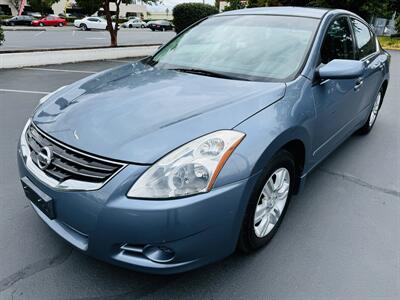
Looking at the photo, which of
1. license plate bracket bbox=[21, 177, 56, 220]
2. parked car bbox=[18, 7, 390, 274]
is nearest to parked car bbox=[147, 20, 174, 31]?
parked car bbox=[18, 7, 390, 274]

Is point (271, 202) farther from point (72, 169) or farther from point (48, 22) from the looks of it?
point (48, 22)

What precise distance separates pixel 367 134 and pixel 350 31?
1.85 meters

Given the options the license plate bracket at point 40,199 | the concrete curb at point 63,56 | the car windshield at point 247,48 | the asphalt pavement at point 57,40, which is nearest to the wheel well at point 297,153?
the car windshield at point 247,48

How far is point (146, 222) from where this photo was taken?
1670mm

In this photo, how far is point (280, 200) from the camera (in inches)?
97.9

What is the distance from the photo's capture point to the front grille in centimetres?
174

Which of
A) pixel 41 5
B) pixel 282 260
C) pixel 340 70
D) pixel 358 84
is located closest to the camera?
pixel 282 260

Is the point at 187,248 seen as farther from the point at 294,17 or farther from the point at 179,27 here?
the point at 179,27

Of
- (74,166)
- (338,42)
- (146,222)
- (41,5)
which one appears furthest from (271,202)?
(41,5)

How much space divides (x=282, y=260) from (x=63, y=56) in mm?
9329

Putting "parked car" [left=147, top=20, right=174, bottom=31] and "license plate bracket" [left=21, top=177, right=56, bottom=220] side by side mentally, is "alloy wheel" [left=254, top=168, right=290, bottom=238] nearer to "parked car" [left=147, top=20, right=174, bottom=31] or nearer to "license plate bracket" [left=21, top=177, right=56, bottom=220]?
"license plate bracket" [left=21, top=177, right=56, bottom=220]

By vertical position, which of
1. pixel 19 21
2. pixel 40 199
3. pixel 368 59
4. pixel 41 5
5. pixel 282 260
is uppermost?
pixel 41 5

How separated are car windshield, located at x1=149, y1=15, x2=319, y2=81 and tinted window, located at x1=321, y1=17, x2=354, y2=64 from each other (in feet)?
0.56

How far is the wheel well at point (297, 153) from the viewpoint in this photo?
7.77 feet
